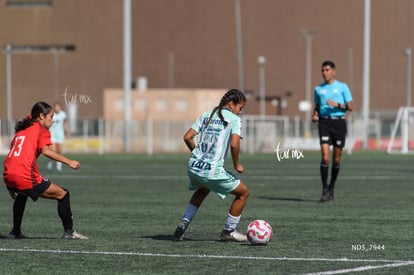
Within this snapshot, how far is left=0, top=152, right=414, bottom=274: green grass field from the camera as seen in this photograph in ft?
33.4

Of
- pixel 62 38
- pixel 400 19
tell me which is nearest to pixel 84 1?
pixel 62 38

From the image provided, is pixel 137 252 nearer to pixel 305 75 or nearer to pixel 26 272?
pixel 26 272

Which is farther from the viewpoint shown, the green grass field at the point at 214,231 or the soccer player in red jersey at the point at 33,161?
the soccer player in red jersey at the point at 33,161

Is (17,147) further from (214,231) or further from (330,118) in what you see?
(330,118)

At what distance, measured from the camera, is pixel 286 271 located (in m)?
9.76

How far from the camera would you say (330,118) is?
734 inches

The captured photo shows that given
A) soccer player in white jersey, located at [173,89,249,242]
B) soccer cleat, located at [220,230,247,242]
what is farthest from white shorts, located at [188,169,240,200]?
soccer cleat, located at [220,230,247,242]

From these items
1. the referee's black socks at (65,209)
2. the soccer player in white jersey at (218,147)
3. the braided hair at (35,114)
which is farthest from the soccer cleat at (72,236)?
the soccer player in white jersey at (218,147)

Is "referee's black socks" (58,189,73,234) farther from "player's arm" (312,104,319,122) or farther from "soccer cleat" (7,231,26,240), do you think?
"player's arm" (312,104,319,122)

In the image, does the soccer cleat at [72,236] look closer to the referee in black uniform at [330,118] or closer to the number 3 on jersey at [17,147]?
the number 3 on jersey at [17,147]

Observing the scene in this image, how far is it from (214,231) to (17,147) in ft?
9.02

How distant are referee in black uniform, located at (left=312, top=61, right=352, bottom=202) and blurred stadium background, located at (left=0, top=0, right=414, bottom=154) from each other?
188 feet

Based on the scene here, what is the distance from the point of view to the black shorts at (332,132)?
18.6 metres

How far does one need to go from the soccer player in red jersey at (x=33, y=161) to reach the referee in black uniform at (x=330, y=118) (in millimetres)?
6951
